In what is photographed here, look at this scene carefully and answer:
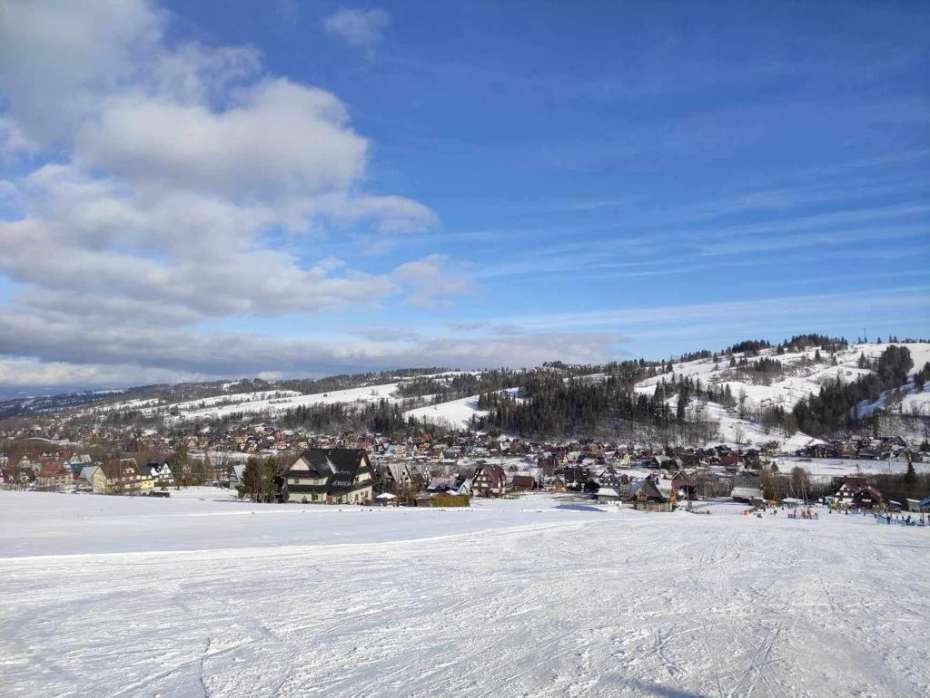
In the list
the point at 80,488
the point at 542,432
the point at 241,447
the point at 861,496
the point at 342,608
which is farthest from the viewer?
the point at 542,432

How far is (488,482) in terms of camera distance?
62062 millimetres

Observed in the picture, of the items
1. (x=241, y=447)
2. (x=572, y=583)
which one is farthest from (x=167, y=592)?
(x=241, y=447)

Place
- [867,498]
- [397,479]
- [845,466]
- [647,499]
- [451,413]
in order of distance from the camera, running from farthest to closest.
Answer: [451,413] < [845,466] < [397,479] < [867,498] < [647,499]

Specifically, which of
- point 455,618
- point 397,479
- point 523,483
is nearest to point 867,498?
point 523,483

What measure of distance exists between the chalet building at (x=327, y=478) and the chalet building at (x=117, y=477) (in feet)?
73.0

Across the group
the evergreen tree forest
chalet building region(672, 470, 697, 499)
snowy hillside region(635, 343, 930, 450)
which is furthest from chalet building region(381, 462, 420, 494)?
the evergreen tree forest

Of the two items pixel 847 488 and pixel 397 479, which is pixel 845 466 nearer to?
pixel 847 488

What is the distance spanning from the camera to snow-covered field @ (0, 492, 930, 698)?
6547 millimetres

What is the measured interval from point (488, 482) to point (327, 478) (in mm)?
22608

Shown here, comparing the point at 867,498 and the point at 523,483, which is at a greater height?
the point at 867,498

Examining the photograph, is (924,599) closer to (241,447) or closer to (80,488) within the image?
(80,488)

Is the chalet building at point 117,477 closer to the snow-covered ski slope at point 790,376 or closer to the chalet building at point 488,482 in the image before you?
the chalet building at point 488,482

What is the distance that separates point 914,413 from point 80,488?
137m

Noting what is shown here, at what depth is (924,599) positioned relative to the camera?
36.0 ft
